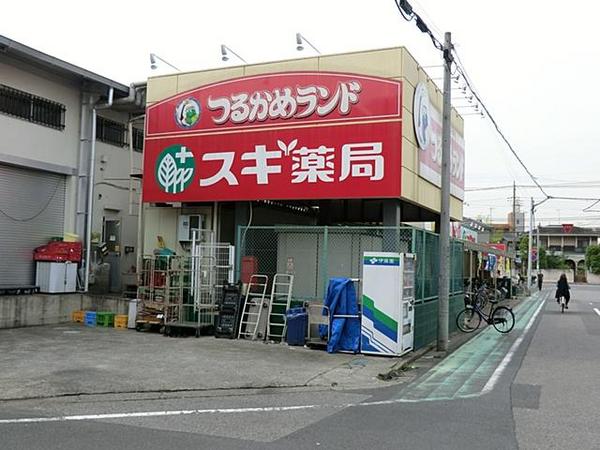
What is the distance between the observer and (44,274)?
16.6 metres

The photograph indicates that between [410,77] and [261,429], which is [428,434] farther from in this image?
[410,77]

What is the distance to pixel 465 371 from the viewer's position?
36.7 ft

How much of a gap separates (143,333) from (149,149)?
5.04 metres

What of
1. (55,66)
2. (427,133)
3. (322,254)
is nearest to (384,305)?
(322,254)

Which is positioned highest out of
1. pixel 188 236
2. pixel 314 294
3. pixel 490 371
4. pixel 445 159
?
pixel 445 159

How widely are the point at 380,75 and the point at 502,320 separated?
7860 mm

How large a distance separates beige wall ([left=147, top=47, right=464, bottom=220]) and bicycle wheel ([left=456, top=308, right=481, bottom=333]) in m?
3.55

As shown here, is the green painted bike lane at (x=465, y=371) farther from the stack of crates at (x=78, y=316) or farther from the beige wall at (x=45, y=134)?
the beige wall at (x=45, y=134)

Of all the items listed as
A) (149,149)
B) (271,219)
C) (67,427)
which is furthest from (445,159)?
(67,427)

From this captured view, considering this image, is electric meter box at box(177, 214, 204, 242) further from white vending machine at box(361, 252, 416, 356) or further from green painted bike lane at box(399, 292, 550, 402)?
green painted bike lane at box(399, 292, 550, 402)

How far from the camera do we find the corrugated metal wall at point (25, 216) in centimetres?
1595

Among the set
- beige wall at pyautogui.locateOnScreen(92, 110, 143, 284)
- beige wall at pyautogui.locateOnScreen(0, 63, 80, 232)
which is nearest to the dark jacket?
beige wall at pyautogui.locateOnScreen(92, 110, 143, 284)

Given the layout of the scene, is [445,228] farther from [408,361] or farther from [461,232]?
[461,232]

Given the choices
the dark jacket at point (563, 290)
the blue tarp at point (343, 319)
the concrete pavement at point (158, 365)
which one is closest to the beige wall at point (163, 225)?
the concrete pavement at point (158, 365)
